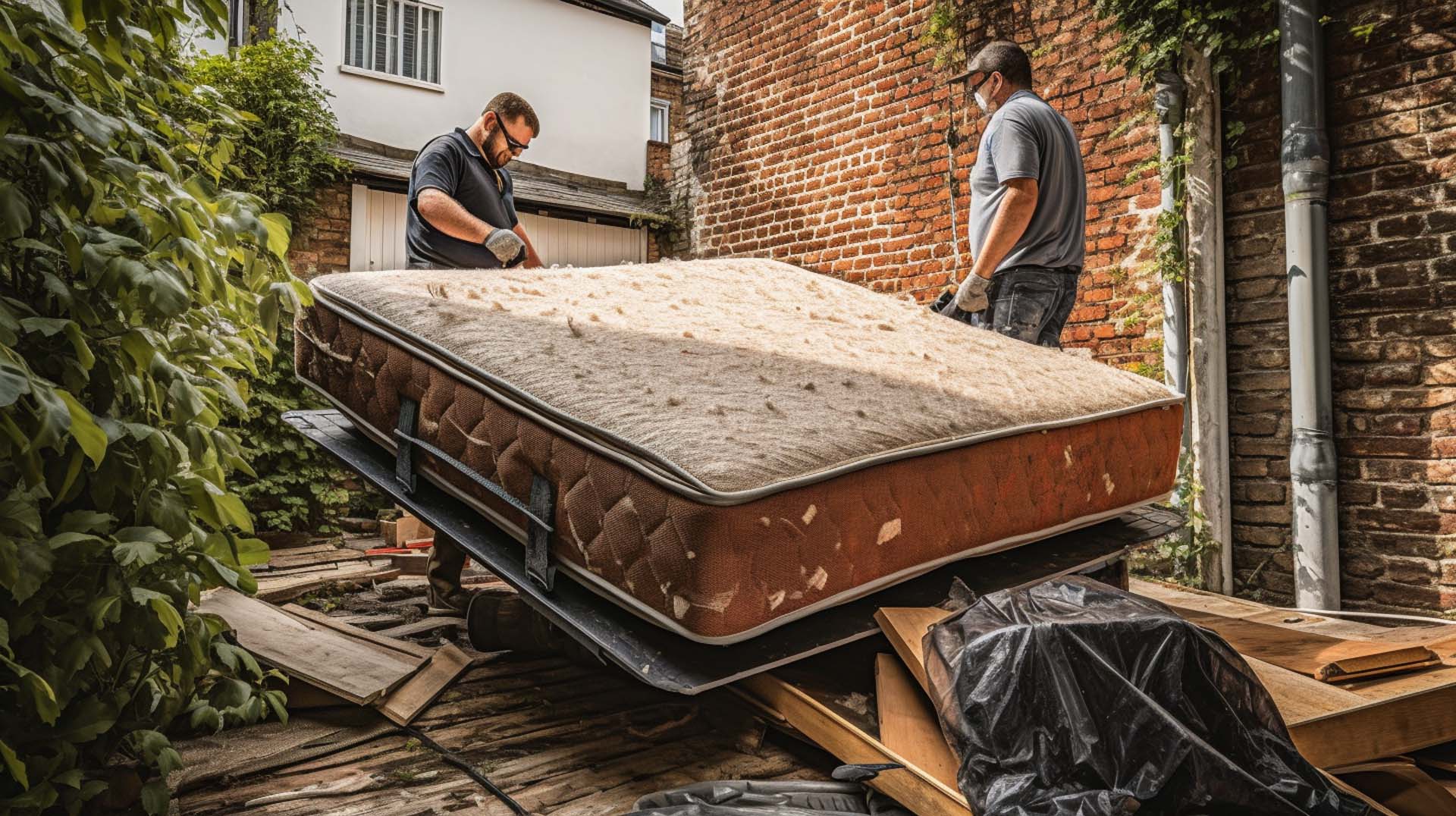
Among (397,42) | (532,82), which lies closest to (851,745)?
(397,42)

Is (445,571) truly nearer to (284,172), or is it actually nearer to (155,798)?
(155,798)

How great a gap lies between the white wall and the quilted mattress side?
872 cm

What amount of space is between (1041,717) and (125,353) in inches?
55.2

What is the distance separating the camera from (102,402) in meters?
1.23

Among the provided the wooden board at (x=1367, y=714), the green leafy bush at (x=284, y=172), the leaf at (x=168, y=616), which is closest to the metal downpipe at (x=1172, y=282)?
the wooden board at (x=1367, y=714)

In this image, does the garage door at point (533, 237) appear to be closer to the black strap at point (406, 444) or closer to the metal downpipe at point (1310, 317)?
the metal downpipe at point (1310, 317)

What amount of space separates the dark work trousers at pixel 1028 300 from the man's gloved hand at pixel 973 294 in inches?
2.3

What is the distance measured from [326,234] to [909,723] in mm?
7979

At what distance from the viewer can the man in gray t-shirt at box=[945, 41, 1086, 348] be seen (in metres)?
2.84

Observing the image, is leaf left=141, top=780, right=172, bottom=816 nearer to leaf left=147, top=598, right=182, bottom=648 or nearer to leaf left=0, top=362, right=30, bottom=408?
leaf left=147, top=598, right=182, bottom=648

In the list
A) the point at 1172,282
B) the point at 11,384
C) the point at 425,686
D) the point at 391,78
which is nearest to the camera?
the point at 11,384

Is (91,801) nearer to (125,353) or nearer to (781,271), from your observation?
(125,353)

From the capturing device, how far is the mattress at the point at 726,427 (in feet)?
4.19

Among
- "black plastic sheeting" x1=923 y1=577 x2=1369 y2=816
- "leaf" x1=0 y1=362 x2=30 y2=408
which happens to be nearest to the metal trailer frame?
"black plastic sheeting" x1=923 y1=577 x2=1369 y2=816
